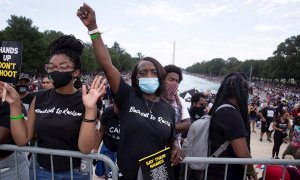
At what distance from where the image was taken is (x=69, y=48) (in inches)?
108

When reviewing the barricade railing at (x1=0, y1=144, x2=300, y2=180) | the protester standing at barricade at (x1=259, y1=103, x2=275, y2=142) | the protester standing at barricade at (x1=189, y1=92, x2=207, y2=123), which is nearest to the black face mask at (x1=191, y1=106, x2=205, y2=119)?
the protester standing at barricade at (x1=189, y1=92, x2=207, y2=123)

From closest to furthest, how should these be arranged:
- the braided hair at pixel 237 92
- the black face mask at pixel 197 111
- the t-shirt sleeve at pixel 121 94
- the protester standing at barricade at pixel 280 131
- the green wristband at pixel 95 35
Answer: the green wristband at pixel 95 35 < the t-shirt sleeve at pixel 121 94 < the braided hair at pixel 237 92 < the black face mask at pixel 197 111 < the protester standing at barricade at pixel 280 131

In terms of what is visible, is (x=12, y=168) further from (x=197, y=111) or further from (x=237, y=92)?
(x=197, y=111)

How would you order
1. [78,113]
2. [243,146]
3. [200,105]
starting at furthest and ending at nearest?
[200,105] < [243,146] < [78,113]

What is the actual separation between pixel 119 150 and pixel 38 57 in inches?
2345

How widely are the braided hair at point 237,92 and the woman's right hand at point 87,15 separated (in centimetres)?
153

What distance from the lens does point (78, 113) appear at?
2576mm

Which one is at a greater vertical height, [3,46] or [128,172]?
[3,46]

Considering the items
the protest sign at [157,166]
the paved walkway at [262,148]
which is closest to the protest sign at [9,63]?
the protest sign at [157,166]

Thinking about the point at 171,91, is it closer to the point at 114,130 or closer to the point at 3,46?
the point at 114,130

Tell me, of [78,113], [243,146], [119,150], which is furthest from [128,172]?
[243,146]

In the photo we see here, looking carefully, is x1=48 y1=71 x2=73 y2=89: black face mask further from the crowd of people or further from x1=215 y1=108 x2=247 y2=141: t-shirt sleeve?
x1=215 y1=108 x2=247 y2=141: t-shirt sleeve

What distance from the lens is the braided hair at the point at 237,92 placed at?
9.91ft

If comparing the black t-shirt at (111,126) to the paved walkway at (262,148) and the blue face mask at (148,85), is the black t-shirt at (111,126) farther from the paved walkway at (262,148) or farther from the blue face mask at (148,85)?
the paved walkway at (262,148)
